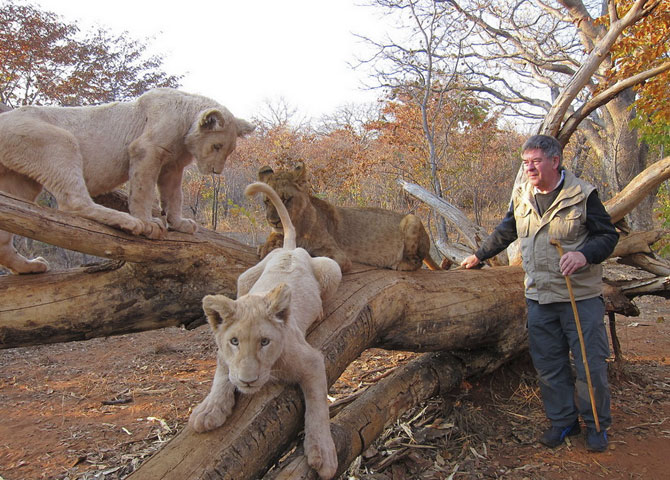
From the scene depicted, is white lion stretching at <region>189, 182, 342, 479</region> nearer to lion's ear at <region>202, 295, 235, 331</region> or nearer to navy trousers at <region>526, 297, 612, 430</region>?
lion's ear at <region>202, 295, 235, 331</region>

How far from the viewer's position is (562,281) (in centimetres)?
403

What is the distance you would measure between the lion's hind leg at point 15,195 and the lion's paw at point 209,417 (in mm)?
2291

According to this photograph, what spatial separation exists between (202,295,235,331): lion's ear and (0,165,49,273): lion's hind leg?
2270 mm

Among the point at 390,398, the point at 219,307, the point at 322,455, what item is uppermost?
the point at 219,307

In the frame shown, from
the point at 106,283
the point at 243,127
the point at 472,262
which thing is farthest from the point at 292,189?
the point at 472,262

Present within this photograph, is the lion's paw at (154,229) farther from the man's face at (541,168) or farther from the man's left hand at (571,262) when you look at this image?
the man's left hand at (571,262)

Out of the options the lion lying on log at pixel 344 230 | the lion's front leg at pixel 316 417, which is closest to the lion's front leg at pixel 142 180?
the lion lying on log at pixel 344 230

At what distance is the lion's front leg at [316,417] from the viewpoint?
8.91ft

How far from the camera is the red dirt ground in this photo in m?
4.14

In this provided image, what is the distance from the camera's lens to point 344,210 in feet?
18.9

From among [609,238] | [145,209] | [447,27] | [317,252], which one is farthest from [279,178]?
[447,27]

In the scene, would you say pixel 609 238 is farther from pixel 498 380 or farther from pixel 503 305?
pixel 498 380

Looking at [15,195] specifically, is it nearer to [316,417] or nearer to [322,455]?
[316,417]

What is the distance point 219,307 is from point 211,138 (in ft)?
6.68
